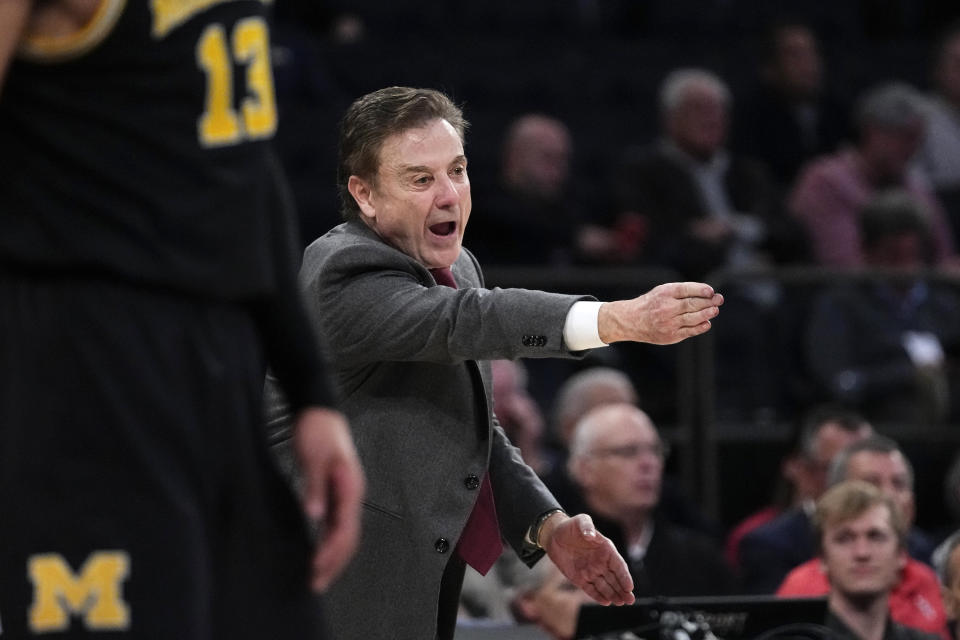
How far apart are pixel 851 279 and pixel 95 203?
616 centimetres

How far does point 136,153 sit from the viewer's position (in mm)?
1948

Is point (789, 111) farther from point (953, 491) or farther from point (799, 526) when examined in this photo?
point (799, 526)

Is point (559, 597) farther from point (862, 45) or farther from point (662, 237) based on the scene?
point (862, 45)

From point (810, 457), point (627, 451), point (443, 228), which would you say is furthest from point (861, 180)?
point (443, 228)

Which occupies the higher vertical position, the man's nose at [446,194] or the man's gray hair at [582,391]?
the man's nose at [446,194]

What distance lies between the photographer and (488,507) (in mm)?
3328

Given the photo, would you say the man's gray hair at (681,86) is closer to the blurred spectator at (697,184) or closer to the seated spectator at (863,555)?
the blurred spectator at (697,184)

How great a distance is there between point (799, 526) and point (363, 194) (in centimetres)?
375

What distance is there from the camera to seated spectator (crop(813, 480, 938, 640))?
17.8 ft

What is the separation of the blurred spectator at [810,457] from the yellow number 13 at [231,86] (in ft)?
16.6

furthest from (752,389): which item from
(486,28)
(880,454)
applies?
(486,28)

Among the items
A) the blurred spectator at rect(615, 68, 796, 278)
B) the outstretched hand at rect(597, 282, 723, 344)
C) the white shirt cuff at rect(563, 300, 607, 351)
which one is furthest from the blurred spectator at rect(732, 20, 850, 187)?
the outstretched hand at rect(597, 282, 723, 344)

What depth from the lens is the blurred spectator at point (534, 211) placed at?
7.88 metres

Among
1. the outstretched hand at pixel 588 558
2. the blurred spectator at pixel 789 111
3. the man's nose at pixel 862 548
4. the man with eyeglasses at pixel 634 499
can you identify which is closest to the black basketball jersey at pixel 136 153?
the outstretched hand at pixel 588 558
